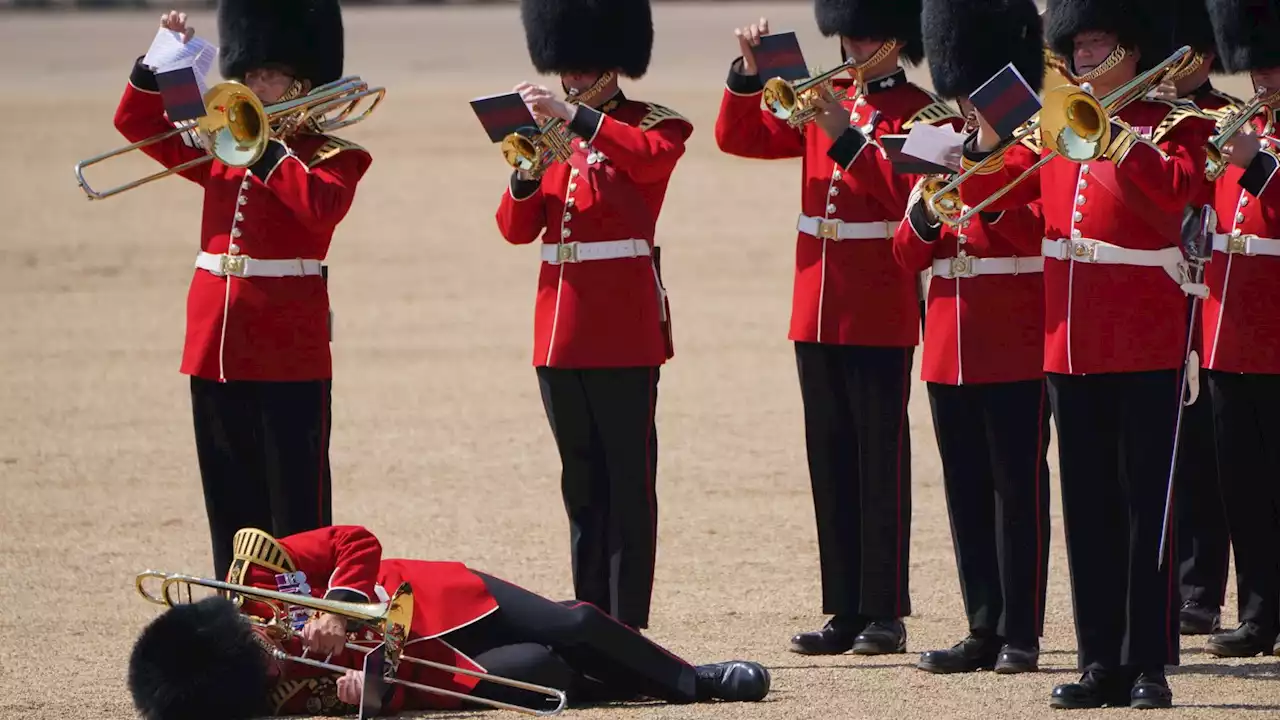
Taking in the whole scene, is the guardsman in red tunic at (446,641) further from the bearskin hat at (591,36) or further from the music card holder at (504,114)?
the bearskin hat at (591,36)

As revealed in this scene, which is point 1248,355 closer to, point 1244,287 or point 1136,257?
point 1244,287

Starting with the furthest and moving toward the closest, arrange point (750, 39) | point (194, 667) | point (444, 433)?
point (444, 433), point (750, 39), point (194, 667)

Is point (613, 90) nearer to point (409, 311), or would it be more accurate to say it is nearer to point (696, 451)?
point (696, 451)

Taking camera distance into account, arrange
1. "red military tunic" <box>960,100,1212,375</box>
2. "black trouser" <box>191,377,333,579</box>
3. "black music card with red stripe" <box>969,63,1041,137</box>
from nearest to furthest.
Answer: "black music card with red stripe" <box>969,63,1041,137</box> → "red military tunic" <box>960,100,1212,375</box> → "black trouser" <box>191,377,333,579</box>

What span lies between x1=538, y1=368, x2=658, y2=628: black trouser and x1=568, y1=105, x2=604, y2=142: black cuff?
526 mm

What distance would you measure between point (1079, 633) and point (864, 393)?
91 cm

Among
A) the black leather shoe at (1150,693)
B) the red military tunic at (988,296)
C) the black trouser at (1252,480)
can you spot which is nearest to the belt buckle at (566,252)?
the red military tunic at (988,296)

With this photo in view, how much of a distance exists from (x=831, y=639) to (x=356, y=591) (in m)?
1.35

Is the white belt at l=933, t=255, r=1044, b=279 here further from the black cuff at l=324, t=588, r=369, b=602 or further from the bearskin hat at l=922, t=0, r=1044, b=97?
the black cuff at l=324, t=588, r=369, b=602

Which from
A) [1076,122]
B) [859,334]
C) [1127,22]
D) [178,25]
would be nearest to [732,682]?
[859,334]

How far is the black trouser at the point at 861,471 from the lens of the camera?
5441 millimetres

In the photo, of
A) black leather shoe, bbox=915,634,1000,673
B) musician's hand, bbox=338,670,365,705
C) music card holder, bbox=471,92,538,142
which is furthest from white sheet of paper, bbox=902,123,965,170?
musician's hand, bbox=338,670,365,705

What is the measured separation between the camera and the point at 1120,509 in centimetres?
471

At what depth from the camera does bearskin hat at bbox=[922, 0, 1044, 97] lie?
5.18 m
